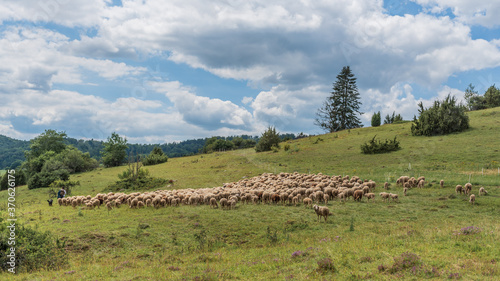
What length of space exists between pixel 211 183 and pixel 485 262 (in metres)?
33.1

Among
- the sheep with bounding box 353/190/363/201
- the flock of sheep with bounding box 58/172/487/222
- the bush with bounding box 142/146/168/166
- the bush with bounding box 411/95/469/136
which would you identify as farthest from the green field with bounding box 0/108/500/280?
the bush with bounding box 142/146/168/166

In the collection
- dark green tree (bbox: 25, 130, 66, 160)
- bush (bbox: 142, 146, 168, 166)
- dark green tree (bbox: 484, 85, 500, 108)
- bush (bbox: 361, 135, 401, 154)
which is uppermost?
dark green tree (bbox: 484, 85, 500, 108)

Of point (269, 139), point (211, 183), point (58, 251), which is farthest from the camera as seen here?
point (269, 139)

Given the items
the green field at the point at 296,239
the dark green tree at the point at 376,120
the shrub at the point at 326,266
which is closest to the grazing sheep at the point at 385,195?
the green field at the point at 296,239

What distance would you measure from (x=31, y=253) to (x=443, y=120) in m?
59.3

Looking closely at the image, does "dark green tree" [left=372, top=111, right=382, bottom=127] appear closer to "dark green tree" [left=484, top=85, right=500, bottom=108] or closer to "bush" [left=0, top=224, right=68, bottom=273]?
"dark green tree" [left=484, top=85, right=500, bottom=108]

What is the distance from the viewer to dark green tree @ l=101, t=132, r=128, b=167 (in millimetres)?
79294

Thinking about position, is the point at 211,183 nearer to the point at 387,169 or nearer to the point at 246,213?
the point at 246,213

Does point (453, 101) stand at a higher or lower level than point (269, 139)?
higher

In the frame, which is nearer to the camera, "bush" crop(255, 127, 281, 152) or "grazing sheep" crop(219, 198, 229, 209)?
"grazing sheep" crop(219, 198, 229, 209)

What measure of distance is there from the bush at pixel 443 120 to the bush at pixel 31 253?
187 ft

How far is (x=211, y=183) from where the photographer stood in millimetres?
39031

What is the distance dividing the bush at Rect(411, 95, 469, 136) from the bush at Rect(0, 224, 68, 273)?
5701cm

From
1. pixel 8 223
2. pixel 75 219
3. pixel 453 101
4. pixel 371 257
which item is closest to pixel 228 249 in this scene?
pixel 371 257
